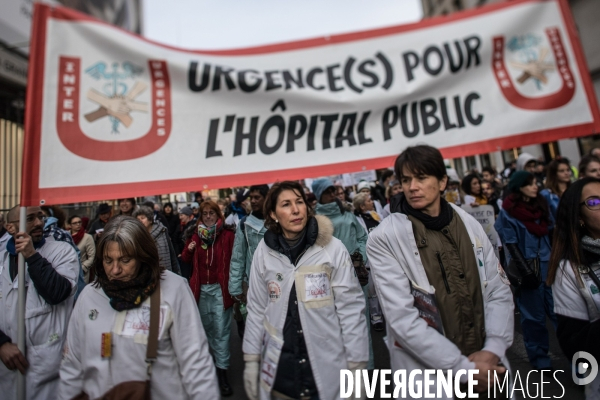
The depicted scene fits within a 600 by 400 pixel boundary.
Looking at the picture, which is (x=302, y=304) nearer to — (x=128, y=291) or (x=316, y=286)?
(x=316, y=286)

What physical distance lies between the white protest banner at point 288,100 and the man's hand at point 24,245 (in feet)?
0.80

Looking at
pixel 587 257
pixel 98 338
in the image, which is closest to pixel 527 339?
pixel 587 257

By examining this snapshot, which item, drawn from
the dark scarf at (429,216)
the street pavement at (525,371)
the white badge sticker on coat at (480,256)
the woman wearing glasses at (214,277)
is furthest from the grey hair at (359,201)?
the white badge sticker on coat at (480,256)

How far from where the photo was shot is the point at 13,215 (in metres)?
2.79

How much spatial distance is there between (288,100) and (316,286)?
1501 millimetres

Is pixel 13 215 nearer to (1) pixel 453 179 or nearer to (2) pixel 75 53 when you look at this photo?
(2) pixel 75 53

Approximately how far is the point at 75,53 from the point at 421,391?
2944mm

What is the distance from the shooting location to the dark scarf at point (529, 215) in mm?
3404

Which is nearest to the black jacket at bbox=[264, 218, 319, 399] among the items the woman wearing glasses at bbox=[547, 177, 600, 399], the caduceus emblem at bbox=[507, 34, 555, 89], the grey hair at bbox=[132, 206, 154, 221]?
the woman wearing glasses at bbox=[547, 177, 600, 399]

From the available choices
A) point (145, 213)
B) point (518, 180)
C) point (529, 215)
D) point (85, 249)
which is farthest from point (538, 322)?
point (85, 249)

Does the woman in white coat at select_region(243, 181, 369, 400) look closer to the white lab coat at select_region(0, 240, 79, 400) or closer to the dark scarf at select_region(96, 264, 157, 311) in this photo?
the dark scarf at select_region(96, 264, 157, 311)

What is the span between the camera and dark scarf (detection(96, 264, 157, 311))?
5.87 ft

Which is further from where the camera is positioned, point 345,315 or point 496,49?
point 496,49

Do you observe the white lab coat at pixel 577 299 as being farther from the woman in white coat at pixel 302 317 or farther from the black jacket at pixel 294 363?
the black jacket at pixel 294 363
